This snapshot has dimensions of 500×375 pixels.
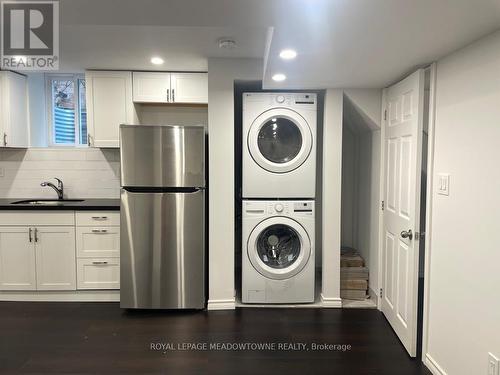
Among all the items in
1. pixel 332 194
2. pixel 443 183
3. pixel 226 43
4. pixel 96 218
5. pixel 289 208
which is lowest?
pixel 96 218

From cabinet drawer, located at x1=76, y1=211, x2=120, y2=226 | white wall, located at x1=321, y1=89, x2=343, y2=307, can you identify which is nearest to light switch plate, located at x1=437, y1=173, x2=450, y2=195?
white wall, located at x1=321, y1=89, x2=343, y2=307

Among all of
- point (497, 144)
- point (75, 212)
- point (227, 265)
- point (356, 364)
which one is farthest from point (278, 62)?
point (75, 212)

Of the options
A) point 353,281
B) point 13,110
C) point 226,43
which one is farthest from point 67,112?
point 353,281

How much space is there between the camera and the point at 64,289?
10.3ft

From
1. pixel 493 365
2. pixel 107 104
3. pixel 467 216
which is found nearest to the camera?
pixel 493 365

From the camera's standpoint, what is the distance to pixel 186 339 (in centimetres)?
251

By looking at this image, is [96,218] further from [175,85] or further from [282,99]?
[282,99]

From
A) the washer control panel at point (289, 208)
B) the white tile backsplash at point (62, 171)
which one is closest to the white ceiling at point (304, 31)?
the washer control panel at point (289, 208)

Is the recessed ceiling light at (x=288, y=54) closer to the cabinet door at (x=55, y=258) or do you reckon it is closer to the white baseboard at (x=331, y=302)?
the white baseboard at (x=331, y=302)

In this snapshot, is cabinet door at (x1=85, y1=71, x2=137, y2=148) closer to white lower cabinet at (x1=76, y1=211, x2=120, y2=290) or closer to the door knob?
white lower cabinet at (x1=76, y1=211, x2=120, y2=290)

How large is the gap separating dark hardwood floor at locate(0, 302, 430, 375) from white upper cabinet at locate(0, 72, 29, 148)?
1.59 m

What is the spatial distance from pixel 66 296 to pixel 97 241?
628 millimetres

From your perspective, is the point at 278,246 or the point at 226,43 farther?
the point at 278,246

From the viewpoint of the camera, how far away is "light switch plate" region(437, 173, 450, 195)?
196 cm
